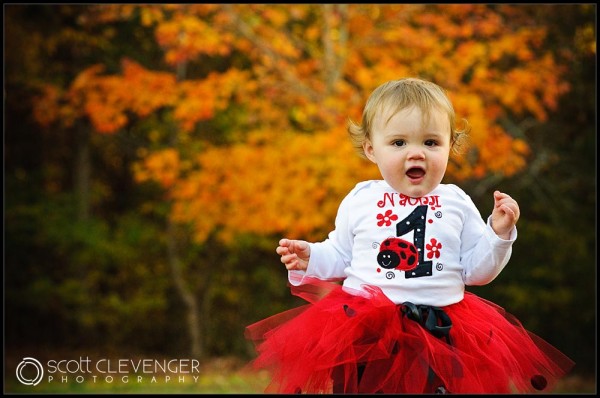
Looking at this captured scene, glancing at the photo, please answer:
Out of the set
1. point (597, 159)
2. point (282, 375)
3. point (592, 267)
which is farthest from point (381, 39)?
point (282, 375)

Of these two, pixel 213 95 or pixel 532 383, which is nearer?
pixel 532 383

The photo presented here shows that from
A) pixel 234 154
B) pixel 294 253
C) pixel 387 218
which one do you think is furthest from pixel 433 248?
pixel 234 154

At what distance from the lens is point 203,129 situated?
10539 mm

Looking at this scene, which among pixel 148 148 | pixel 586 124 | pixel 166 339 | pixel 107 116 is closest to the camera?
pixel 107 116

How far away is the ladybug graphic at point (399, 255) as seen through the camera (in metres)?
2.45

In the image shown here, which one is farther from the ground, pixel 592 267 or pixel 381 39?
pixel 381 39

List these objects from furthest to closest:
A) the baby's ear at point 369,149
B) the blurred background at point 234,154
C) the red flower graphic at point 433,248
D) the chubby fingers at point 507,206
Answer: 1. the blurred background at point 234,154
2. the baby's ear at point 369,149
3. the red flower graphic at point 433,248
4. the chubby fingers at point 507,206

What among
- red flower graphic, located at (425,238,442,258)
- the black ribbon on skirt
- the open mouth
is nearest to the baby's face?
the open mouth

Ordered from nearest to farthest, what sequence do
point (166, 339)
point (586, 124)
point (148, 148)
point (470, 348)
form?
point (470, 348), point (586, 124), point (148, 148), point (166, 339)

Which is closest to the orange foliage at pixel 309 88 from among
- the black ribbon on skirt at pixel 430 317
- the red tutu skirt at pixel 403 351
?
the red tutu skirt at pixel 403 351

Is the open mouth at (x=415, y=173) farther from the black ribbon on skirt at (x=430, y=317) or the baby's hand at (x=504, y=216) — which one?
the black ribbon on skirt at (x=430, y=317)

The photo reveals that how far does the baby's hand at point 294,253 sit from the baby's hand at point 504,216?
1.93 feet

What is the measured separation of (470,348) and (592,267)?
7045mm

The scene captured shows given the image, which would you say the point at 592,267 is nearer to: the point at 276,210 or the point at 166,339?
the point at 276,210
